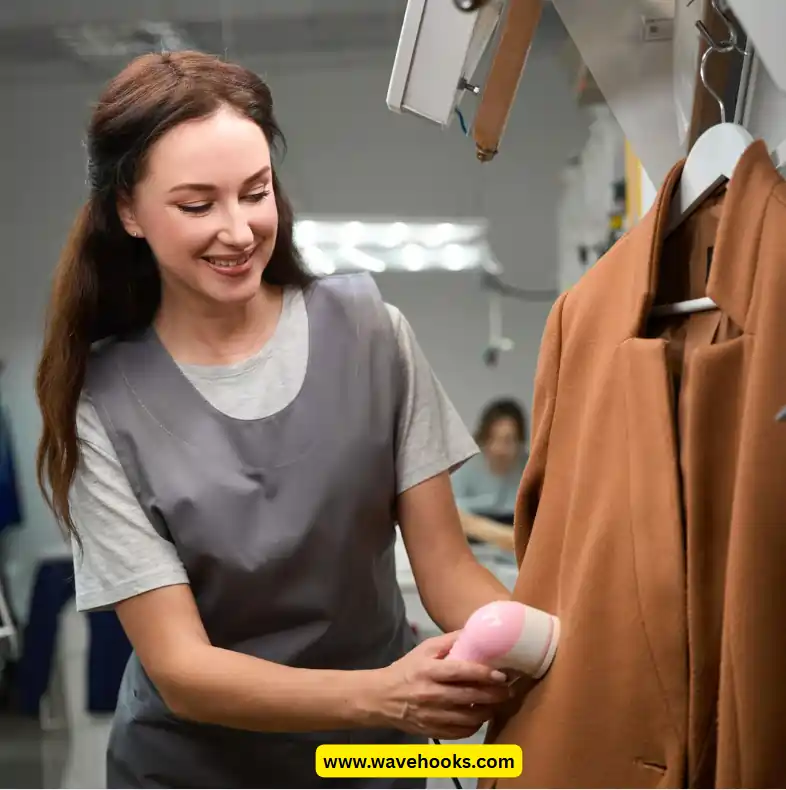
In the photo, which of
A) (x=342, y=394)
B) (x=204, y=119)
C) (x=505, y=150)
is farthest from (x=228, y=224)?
(x=505, y=150)

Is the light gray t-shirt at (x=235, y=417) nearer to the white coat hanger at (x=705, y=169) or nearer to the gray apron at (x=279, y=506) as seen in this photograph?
the gray apron at (x=279, y=506)

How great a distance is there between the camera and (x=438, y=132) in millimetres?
1189

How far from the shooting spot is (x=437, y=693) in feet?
2.26

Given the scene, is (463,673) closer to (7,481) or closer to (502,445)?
(502,445)

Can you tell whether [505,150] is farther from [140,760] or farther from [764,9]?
[140,760]

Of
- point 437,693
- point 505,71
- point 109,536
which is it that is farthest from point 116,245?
point 437,693

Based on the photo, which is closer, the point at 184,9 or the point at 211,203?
the point at 211,203

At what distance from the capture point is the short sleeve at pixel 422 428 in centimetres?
89

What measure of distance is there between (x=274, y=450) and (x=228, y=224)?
8.6 inches

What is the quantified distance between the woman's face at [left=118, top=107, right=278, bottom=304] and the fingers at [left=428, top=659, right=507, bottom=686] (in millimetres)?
385

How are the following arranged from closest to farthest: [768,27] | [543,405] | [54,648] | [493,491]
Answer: [768,27]
[543,405]
[493,491]
[54,648]

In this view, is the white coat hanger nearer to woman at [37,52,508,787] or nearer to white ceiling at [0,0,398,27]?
woman at [37,52,508,787]

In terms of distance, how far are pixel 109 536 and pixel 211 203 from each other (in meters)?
0.32

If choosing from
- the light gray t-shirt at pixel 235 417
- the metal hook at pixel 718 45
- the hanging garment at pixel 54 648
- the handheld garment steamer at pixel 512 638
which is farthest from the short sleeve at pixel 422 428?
the hanging garment at pixel 54 648
